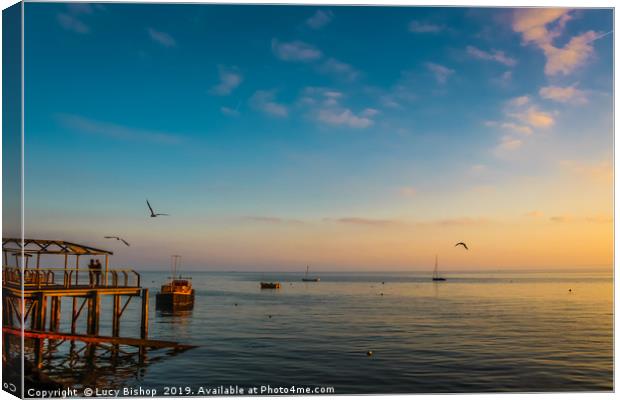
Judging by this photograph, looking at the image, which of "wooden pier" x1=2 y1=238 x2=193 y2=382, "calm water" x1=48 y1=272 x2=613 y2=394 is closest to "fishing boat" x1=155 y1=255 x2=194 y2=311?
"calm water" x1=48 y1=272 x2=613 y2=394

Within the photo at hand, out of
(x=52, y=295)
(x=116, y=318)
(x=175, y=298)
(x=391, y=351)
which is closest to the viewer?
(x=52, y=295)

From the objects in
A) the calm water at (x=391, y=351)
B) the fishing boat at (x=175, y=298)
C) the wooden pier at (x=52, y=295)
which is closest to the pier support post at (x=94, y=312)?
the wooden pier at (x=52, y=295)

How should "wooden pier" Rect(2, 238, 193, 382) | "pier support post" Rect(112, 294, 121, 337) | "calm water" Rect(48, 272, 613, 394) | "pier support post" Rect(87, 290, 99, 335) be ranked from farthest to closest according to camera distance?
"pier support post" Rect(112, 294, 121, 337) → "pier support post" Rect(87, 290, 99, 335) → "calm water" Rect(48, 272, 613, 394) → "wooden pier" Rect(2, 238, 193, 382)

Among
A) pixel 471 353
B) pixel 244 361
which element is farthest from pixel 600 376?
pixel 244 361

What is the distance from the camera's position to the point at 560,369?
2241cm

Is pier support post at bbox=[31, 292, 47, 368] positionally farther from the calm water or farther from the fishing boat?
the fishing boat

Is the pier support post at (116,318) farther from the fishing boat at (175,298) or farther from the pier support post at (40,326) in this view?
the fishing boat at (175,298)

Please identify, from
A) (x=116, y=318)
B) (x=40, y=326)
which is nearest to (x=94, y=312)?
(x=40, y=326)

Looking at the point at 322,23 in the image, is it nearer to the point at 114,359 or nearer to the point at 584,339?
the point at 114,359

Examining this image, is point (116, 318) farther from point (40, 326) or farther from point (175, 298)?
point (175, 298)

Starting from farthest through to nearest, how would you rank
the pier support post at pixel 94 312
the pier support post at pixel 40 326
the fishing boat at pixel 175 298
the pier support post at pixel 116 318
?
the fishing boat at pixel 175 298
the pier support post at pixel 116 318
the pier support post at pixel 94 312
the pier support post at pixel 40 326

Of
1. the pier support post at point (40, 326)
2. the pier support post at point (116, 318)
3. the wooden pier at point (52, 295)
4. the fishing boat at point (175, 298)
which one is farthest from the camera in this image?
the fishing boat at point (175, 298)

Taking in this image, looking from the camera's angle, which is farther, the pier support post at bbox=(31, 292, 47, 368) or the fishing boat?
the fishing boat

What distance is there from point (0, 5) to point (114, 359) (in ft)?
49.1
